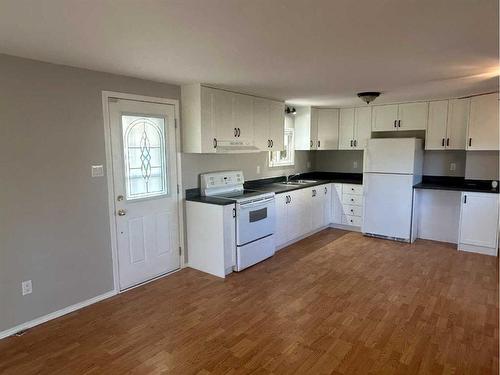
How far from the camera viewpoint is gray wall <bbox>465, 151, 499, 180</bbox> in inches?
189

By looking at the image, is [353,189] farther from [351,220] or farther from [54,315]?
[54,315]

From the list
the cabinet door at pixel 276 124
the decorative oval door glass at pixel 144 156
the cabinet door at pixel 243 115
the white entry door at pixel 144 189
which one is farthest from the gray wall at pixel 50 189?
the cabinet door at pixel 276 124

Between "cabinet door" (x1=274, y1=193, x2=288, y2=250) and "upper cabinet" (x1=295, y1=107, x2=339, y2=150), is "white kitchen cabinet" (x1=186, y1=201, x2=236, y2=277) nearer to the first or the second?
"cabinet door" (x1=274, y1=193, x2=288, y2=250)

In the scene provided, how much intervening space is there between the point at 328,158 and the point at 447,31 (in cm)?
466

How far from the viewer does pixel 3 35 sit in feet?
7.05

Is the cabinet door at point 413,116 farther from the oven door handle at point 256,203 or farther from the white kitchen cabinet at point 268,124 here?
the oven door handle at point 256,203

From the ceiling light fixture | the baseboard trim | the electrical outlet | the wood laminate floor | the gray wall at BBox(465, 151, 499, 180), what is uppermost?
the ceiling light fixture

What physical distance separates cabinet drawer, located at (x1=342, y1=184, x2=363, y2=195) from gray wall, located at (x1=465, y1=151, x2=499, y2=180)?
1.58 m

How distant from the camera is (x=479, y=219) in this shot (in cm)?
462

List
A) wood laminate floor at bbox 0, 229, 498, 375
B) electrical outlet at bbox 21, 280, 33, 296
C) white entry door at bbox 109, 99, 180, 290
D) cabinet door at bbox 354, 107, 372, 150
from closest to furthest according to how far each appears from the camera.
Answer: wood laminate floor at bbox 0, 229, 498, 375 → electrical outlet at bbox 21, 280, 33, 296 → white entry door at bbox 109, 99, 180, 290 → cabinet door at bbox 354, 107, 372, 150

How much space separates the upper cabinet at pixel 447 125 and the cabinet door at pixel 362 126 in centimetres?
94

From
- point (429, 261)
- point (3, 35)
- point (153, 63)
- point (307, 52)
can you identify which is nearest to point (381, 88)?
point (307, 52)

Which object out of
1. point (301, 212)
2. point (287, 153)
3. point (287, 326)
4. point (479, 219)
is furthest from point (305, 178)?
point (287, 326)

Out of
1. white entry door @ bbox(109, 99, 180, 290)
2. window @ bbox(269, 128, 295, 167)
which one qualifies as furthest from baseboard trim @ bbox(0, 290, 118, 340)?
window @ bbox(269, 128, 295, 167)
